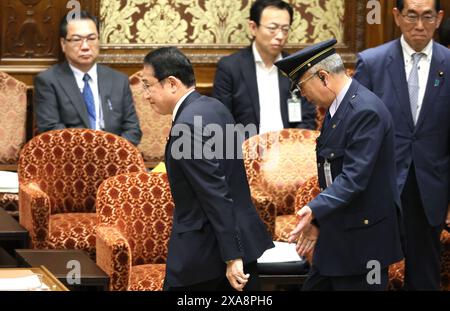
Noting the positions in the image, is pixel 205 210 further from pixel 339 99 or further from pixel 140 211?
pixel 140 211

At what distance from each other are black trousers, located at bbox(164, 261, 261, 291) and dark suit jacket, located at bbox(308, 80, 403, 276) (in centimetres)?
26

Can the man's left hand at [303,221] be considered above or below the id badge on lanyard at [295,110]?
below

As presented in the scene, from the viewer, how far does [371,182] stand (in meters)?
3.98

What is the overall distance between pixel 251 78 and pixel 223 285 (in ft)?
9.82

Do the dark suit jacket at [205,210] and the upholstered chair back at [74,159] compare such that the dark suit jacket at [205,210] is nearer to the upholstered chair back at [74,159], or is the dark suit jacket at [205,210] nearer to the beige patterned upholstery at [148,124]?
the upholstered chair back at [74,159]

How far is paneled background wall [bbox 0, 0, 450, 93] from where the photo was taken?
7246 millimetres

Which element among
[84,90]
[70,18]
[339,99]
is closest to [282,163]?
[84,90]

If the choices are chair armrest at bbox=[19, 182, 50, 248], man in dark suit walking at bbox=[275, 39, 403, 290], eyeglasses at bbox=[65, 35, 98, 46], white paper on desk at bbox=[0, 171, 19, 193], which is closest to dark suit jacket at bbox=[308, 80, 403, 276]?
man in dark suit walking at bbox=[275, 39, 403, 290]

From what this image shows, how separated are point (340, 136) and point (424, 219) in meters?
1.12

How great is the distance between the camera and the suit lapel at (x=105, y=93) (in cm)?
675

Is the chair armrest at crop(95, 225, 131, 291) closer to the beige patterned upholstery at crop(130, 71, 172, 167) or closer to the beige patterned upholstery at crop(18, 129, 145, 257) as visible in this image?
the beige patterned upholstery at crop(18, 129, 145, 257)

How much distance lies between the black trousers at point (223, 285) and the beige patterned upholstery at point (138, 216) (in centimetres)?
82

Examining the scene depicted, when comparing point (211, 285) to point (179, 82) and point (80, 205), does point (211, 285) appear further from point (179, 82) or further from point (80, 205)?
point (80, 205)

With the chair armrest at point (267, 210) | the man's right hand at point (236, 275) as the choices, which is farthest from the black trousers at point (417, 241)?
the man's right hand at point (236, 275)
